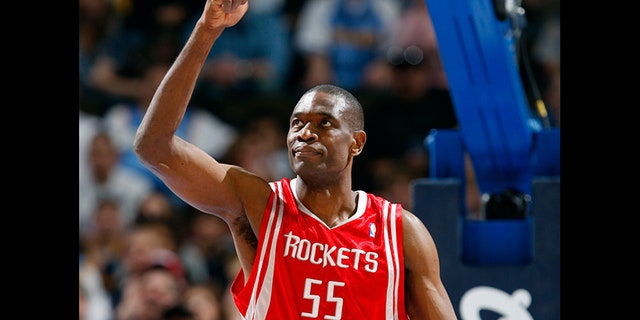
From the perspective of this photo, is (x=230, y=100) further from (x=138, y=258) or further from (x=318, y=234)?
(x=318, y=234)

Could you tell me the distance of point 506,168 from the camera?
5.70 m

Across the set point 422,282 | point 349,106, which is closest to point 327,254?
point 422,282

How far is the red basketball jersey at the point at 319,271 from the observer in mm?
3811

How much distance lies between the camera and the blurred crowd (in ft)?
25.4

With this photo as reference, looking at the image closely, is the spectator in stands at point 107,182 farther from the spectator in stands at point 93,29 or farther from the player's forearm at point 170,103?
the player's forearm at point 170,103

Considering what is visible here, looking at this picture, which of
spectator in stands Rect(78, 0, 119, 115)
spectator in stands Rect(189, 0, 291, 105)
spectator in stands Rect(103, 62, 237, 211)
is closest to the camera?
spectator in stands Rect(103, 62, 237, 211)

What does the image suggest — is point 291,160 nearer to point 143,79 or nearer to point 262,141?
point 262,141

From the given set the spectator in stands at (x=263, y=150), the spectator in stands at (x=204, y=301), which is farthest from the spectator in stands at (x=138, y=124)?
the spectator in stands at (x=204, y=301)

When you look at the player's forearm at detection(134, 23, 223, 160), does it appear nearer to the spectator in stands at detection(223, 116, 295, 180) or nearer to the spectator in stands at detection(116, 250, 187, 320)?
the spectator in stands at detection(116, 250, 187, 320)

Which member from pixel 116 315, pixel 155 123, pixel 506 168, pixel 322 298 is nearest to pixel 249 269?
pixel 322 298

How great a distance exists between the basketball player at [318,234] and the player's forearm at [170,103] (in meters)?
0.11

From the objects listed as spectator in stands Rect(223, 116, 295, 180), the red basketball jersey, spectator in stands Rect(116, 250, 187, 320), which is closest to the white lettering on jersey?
the red basketball jersey

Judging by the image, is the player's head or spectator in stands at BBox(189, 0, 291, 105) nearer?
the player's head

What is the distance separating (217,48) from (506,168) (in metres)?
A: 3.73
